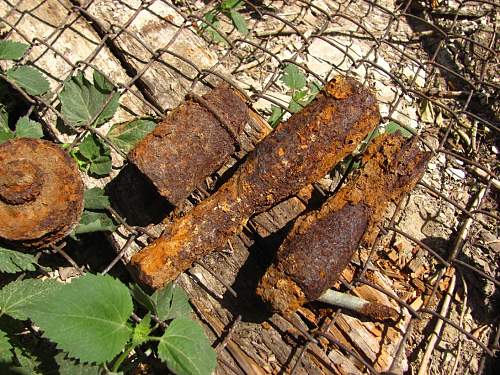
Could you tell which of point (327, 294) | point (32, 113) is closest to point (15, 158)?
point (32, 113)

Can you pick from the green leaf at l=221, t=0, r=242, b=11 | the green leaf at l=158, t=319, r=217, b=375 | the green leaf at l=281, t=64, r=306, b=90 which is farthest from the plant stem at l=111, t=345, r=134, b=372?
the green leaf at l=221, t=0, r=242, b=11

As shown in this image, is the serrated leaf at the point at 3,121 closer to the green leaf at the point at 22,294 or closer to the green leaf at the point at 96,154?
the green leaf at the point at 96,154

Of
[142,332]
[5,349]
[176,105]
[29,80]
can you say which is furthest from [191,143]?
[5,349]

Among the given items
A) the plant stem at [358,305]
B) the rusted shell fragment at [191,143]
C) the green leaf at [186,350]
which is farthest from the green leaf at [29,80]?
the plant stem at [358,305]

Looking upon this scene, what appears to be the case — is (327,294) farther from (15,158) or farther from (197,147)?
(15,158)

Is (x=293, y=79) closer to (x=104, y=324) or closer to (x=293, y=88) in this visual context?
(x=293, y=88)
